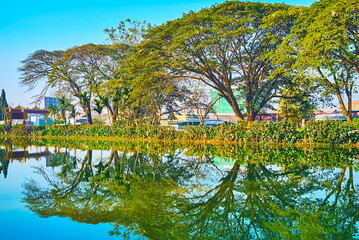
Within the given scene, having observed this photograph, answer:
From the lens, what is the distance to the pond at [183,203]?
390cm

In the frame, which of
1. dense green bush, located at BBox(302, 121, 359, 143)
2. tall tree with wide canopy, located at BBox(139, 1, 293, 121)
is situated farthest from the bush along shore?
tall tree with wide canopy, located at BBox(139, 1, 293, 121)

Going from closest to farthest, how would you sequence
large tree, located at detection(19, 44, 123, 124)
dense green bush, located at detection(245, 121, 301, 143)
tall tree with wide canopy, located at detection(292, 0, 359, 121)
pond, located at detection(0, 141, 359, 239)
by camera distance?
pond, located at detection(0, 141, 359, 239)
tall tree with wide canopy, located at detection(292, 0, 359, 121)
dense green bush, located at detection(245, 121, 301, 143)
large tree, located at detection(19, 44, 123, 124)

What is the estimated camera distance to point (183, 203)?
5.21 metres

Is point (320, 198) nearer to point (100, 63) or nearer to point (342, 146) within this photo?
point (342, 146)

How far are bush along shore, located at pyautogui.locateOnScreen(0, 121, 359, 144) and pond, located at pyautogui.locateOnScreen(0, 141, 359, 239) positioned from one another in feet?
20.6

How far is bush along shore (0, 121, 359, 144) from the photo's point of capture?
14.6 meters

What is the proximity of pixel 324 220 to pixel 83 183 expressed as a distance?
16.0 feet

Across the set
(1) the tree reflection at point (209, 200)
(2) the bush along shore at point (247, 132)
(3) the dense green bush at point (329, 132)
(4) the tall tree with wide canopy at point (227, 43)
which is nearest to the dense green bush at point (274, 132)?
(2) the bush along shore at point (247, 132)

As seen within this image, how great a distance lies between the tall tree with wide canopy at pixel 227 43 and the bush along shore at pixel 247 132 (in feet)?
8.41

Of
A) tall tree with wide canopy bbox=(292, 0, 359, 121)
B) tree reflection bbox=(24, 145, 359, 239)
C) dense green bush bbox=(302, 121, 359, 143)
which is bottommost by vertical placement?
tree reflection bbox=(24, 145, 359, 239)

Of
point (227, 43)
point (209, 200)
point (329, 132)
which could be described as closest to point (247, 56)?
point (227, 43)

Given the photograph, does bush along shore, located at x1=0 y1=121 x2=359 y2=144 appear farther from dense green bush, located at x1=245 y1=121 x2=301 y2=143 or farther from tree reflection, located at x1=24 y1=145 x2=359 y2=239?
tree reflection, located at x1=24 y1=145 x2=359 y2=239

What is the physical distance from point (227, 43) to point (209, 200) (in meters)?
13.4

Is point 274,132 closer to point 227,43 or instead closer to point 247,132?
point 247,132
